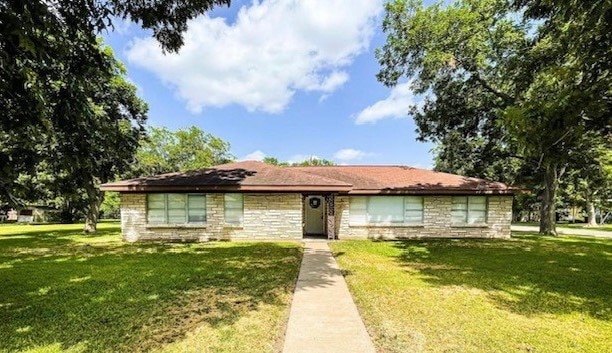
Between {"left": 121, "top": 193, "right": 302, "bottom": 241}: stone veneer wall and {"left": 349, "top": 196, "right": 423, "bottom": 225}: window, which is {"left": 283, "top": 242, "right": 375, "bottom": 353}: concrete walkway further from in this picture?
{"left": 349, "top": 196, "right": 423, "bottom": 225}: window

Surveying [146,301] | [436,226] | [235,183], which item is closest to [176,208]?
[235,183]

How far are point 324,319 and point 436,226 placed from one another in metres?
11.8

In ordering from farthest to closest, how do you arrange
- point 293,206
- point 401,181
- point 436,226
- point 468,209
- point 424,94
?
point 424,94 → point 401,181 → point 468,209 → point 436,226 → point 293,206

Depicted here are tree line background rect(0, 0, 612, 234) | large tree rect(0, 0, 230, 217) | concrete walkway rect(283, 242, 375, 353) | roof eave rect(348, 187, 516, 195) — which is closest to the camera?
concrete walkway rect(283, 242, 375, 353)

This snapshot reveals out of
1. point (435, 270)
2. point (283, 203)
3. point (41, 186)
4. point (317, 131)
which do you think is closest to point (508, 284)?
point (435, 270)

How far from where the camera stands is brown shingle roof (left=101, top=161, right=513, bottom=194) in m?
13.8

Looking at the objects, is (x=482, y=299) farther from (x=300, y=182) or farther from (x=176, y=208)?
(x=176, y=208)

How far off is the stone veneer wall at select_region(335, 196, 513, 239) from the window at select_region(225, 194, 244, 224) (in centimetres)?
432

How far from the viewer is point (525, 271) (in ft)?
28.2

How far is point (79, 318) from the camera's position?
5.08 metres

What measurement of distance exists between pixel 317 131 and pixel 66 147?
34714mm

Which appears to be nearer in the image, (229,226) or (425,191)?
(229,226)

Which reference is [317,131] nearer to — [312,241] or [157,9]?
[312,241]

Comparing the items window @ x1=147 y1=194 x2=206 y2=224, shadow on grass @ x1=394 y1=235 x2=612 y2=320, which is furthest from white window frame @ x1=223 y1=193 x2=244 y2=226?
shadow on grass @ x1=394 y1=235 x2=612 y2=320
